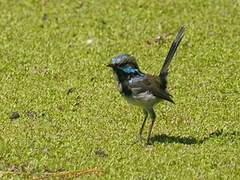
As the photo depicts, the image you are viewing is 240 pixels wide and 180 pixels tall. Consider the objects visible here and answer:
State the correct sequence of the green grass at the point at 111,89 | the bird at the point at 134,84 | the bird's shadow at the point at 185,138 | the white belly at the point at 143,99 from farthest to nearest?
the bird's shadow at the point at 185,138 → the white belly at the point at 143,99 → the bird at the point at 134,84 → the green grass at the point at 111,89

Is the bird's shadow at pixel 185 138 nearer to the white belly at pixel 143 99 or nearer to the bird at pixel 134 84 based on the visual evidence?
the bird at pixel 134 84

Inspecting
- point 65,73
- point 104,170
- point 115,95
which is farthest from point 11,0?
point 104,170

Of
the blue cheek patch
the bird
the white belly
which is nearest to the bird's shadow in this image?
the bird

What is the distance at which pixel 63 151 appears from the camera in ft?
31.9

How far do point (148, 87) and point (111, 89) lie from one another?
248 centimetres

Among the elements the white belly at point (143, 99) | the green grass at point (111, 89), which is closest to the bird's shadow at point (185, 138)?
the green grass at point (111, 89)

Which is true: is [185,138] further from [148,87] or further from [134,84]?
[134,84]

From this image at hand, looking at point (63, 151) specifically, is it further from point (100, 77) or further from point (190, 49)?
point (190, 49)

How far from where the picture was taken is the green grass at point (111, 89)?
9492 millimetres

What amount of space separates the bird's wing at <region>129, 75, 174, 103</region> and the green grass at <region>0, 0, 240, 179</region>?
1.99 ft

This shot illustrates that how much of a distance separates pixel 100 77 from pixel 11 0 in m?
4.21

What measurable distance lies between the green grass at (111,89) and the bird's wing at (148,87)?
61 centimetres

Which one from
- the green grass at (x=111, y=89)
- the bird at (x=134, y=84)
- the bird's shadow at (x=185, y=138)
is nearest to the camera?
the green grass at (x=111, y=89)

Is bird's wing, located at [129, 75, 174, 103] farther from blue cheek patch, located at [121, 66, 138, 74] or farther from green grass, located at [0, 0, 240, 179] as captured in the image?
green grass, located at [0, 0, 240, 179]
